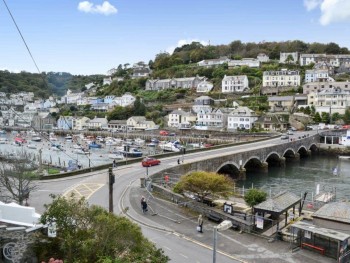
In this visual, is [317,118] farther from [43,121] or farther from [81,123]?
[43,121]

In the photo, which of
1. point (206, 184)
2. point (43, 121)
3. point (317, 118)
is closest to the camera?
point (206, 184)

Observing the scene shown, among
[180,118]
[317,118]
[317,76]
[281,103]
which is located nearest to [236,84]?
[281,103]

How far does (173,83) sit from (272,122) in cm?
5575

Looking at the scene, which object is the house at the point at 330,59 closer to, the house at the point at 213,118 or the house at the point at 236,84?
the house at the point at 236,84

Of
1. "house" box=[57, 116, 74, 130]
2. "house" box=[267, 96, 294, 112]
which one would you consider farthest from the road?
"house" box=[57, 116, 74, 130]

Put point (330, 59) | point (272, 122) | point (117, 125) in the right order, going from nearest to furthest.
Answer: point (272, 122) → point (117, 125) → point (330, 59)

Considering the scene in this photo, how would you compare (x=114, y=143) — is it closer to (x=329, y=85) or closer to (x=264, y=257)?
(x=329, y=85)

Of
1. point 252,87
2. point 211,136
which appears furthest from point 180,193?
point 252,87

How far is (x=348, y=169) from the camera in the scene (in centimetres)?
5356

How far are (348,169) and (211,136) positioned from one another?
116 feet

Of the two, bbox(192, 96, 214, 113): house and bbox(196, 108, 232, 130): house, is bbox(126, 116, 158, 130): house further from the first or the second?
bbox(196, 108, 232, 130): house

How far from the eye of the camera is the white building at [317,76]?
107 metres

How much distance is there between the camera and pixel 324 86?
315ft

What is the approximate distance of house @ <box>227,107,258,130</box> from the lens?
8700cm
